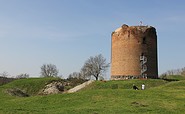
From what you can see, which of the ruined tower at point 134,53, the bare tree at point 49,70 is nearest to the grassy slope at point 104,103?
the ruined tower at point 134,53

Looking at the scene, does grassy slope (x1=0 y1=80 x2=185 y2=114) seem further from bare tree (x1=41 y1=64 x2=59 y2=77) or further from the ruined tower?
bare tree (x1=41 y1=64 x2=59 y2=77)

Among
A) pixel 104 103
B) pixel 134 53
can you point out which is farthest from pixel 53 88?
pixel 104 103

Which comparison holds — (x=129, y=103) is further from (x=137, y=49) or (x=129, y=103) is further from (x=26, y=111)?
(x=137, y=49)

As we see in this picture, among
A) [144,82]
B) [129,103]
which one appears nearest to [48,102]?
[129,103]

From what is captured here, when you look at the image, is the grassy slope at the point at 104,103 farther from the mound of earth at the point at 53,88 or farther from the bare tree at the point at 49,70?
the bare tree at the point at 49,70

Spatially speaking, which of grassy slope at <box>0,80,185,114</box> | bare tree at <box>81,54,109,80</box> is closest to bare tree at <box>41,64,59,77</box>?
bare tree at <box>81,54,109,80</box>

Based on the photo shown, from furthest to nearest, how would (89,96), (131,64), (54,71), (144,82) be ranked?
(54,71), (131,64), (144,82), (89,96)

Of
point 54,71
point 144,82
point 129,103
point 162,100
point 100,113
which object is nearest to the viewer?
point 100,113

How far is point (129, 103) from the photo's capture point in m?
19.0

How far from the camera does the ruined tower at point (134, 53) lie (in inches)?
1553

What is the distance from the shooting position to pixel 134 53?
39.6m

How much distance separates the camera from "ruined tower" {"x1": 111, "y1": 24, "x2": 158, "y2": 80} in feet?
129

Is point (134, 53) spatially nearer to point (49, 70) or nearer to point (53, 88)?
point (53, 88)

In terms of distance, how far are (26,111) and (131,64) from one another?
2446 centimetres
